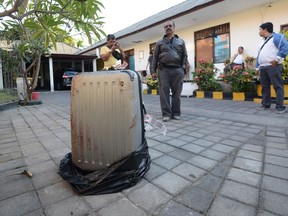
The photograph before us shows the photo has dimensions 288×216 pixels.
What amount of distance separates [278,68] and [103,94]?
160 inches

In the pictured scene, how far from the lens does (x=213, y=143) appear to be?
2.69 meters

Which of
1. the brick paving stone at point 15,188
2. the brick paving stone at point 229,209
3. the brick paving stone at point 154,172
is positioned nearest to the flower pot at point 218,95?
the brick paving stone at point 154,172

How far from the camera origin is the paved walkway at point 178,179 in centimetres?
141

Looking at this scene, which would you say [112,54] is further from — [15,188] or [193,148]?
[15,188]

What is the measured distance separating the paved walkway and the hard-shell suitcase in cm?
30

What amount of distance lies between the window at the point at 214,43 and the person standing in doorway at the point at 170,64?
492 cm

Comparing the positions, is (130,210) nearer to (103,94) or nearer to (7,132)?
(103,94)

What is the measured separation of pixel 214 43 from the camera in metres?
8.63

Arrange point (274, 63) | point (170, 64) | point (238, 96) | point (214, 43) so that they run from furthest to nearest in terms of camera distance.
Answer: point (214, 43) < point (238, 96) < point (274, 63) < point (170, 64)

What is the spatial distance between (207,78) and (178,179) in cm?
652

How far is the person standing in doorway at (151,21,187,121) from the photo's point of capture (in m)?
3.96

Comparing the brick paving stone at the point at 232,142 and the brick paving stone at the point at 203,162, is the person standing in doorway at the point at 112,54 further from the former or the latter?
the brick paving stone at the point at 232,142

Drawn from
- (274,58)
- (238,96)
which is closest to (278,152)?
(274,58)

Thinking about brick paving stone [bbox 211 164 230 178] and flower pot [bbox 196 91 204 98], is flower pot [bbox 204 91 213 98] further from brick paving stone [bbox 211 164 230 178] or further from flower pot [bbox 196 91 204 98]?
brick paving stone [bbox 211 164 230 178]
